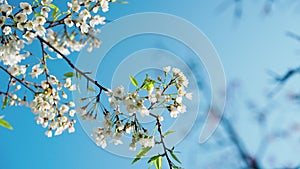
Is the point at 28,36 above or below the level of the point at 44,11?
below

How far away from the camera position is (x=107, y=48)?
229 cm

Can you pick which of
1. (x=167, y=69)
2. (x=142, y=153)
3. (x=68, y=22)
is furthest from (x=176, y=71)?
(x=68, y=22)

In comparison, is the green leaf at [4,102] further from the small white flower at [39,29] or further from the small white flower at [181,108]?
the small white flower at [181,108]

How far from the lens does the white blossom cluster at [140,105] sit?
4.09 ft

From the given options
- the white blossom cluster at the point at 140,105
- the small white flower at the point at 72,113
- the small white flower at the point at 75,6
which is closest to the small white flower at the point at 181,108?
the white blossom cluster at the point at 140,105

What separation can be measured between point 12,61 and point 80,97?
26 cm

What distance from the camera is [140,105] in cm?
124

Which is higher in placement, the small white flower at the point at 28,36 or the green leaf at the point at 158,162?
the small white flower at the point at 28,36

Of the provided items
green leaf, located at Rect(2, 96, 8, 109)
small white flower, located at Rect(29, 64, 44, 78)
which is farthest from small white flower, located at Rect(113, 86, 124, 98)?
green leaf, located at Rect(2, 96, 8, 109)

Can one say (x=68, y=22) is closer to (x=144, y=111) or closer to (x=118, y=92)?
(x=118, y=92)

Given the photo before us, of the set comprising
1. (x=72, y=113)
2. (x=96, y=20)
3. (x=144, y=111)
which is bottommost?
(x=144, y=111)

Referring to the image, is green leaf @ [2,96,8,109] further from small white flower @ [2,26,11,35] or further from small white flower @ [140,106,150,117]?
small white flower @ [140,106,150,117]

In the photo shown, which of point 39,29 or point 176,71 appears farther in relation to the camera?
point 176,71

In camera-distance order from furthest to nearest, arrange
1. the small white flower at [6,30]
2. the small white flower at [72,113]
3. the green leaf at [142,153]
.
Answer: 1. the small white flower at [72,113]
2. the green leaf at [142,153]
3. the small white flower at [6,30]
